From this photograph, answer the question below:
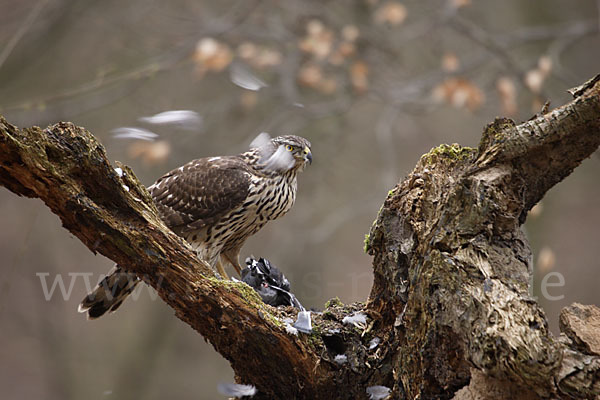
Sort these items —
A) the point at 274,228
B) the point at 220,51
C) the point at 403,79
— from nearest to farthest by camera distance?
the point at 220,51
the point at 403,79
the point at 274,228

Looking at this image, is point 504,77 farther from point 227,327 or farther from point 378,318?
point 227,327

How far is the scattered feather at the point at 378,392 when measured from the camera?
292cm

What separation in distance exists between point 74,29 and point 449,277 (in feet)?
24.1

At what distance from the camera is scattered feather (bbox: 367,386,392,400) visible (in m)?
2.92

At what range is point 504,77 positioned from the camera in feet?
24.2

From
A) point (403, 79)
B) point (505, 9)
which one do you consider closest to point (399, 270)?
point (403, 79)

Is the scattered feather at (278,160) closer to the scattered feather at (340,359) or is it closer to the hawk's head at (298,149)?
the hawk's head at (298,149)

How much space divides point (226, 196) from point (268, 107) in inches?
171

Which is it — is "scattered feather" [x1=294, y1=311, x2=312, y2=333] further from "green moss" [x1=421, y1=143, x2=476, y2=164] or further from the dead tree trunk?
"green moss" [x1=421, y1=143, x2=476, y2=164]

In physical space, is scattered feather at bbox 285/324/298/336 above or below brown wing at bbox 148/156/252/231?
below

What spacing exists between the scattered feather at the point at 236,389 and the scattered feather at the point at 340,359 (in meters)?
0.42

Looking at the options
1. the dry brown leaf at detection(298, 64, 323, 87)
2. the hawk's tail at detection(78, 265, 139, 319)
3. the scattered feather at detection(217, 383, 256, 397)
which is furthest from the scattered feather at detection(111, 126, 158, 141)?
the dry brown leaf at detection(298, 64, 323, 87)

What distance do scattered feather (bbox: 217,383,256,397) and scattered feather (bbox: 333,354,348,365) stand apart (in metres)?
0.42

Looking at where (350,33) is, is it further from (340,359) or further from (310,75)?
(340,359)
